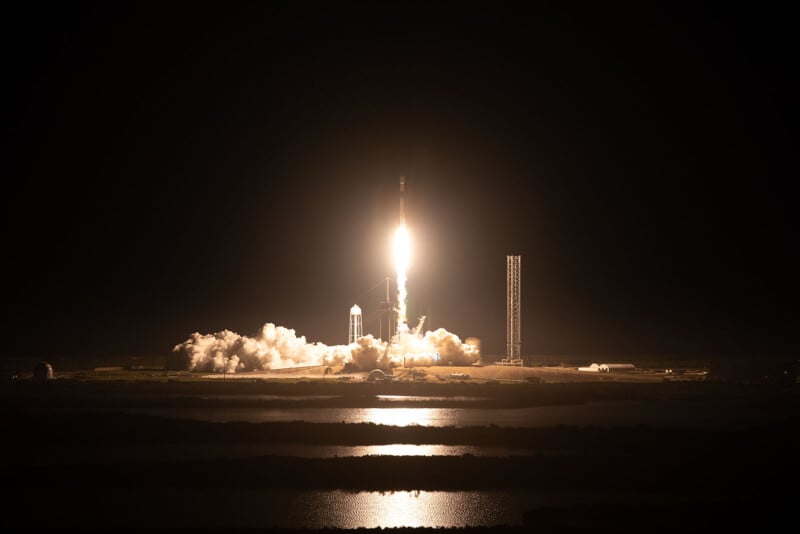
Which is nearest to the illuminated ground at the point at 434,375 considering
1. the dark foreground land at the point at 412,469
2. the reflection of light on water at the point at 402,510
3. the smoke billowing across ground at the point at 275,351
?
the smoke billowing across ground at the point at 275,351

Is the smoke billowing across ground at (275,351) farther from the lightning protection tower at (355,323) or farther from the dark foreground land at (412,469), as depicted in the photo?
the dark foreground land at (412,469)

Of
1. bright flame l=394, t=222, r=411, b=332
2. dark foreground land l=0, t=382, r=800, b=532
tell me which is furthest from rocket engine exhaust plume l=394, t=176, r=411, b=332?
dark foreground land l=0, t=382, r=800, b=532

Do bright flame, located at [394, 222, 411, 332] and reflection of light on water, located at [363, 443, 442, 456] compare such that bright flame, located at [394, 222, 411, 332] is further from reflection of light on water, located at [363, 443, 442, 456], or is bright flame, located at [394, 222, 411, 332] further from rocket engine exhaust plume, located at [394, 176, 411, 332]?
reflection of light on water, located at [363, 443, 442, 456]

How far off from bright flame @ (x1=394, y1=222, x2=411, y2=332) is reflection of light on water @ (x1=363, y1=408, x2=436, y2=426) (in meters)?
35.4

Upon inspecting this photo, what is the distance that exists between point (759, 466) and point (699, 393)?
4181 cm

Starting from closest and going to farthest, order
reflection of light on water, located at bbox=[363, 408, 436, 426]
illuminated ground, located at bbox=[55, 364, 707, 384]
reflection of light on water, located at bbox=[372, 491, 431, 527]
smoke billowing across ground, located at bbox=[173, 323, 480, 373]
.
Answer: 1. reflection of light on water, located at bbox=[372, 491, 431, 527]
2. reflection of light on water, located at bbox=[363, 408, 436, 426]
3. illuminated ground, located at bbox=[55, 364, 707, 384]
4. smoke billowing across ground, located at bbox=[173, 323, 480, 373]

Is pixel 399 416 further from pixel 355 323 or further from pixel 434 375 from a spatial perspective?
pixel 355 323

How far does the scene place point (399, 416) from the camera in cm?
7369

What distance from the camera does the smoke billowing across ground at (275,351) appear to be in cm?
11056

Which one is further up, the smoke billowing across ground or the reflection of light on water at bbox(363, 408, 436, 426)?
the smoke billowing across ground

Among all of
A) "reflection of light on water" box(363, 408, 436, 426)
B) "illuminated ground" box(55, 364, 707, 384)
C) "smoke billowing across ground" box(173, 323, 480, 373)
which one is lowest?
"reflection of light on water" box(363, 408, 436, 426)

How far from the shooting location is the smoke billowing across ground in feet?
363

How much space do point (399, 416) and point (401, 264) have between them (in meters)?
41.1

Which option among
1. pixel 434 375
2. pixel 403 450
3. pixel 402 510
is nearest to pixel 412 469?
pixel 403 450
